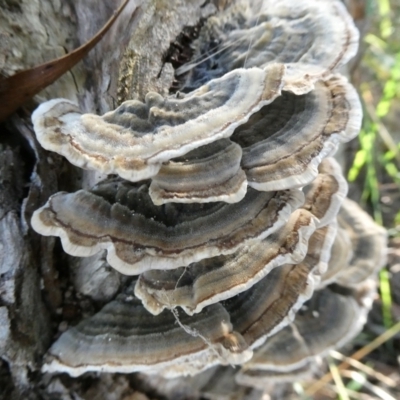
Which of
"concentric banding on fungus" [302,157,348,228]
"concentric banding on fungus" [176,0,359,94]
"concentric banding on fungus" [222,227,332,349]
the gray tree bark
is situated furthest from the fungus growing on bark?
"concentric banding on fungus" [176,0,359,94]

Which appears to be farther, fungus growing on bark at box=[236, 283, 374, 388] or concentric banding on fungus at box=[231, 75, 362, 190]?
fungus growing on bark at box=[236, 283, 374, 388]

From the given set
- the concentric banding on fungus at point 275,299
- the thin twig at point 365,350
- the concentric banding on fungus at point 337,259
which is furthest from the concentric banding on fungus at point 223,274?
the thin twig at point 365,350

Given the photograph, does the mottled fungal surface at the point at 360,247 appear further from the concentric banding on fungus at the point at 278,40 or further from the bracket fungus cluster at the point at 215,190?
the concentric banding on fungus at the point at 278,40

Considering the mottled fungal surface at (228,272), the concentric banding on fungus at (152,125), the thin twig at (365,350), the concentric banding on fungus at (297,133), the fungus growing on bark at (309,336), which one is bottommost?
the thin twig at (365,350)

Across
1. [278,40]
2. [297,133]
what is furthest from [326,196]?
[278,40]

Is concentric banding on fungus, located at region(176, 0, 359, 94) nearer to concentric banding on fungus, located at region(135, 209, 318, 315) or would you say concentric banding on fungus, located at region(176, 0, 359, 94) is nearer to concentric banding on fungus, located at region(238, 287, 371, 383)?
concentric banding on fungus, located at region(135, 209, 318, 315)

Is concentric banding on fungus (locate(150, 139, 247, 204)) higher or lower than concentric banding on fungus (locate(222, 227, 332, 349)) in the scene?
higher

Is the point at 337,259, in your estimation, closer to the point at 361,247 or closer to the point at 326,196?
the point at 361,247
